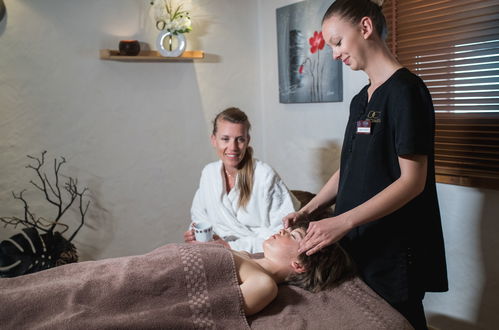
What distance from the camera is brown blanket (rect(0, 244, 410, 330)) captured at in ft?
4.02

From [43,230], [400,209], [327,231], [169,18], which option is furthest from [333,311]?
[169,18]

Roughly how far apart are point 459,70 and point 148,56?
1.86 meters

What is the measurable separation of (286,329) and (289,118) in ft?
6.98

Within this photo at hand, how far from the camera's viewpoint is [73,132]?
279 centimetres

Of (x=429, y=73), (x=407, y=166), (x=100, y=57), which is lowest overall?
(x=407, y=166)

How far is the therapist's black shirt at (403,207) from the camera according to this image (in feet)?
4.34

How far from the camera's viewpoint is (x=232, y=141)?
2.06m

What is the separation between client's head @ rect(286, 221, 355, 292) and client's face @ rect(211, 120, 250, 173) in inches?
26.8

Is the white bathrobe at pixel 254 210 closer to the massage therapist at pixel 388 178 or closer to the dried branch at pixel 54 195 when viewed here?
the massage therapist at pixel 388 178

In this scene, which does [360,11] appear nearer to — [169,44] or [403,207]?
[403,207]

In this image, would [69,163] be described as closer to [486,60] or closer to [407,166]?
[407,166]

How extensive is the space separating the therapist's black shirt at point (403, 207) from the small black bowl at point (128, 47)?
178 centimetres

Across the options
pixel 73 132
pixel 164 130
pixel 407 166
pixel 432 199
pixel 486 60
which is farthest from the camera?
pixel 164 130

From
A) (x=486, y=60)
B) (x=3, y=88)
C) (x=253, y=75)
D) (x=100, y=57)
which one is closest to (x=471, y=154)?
(x=486, y=60)
